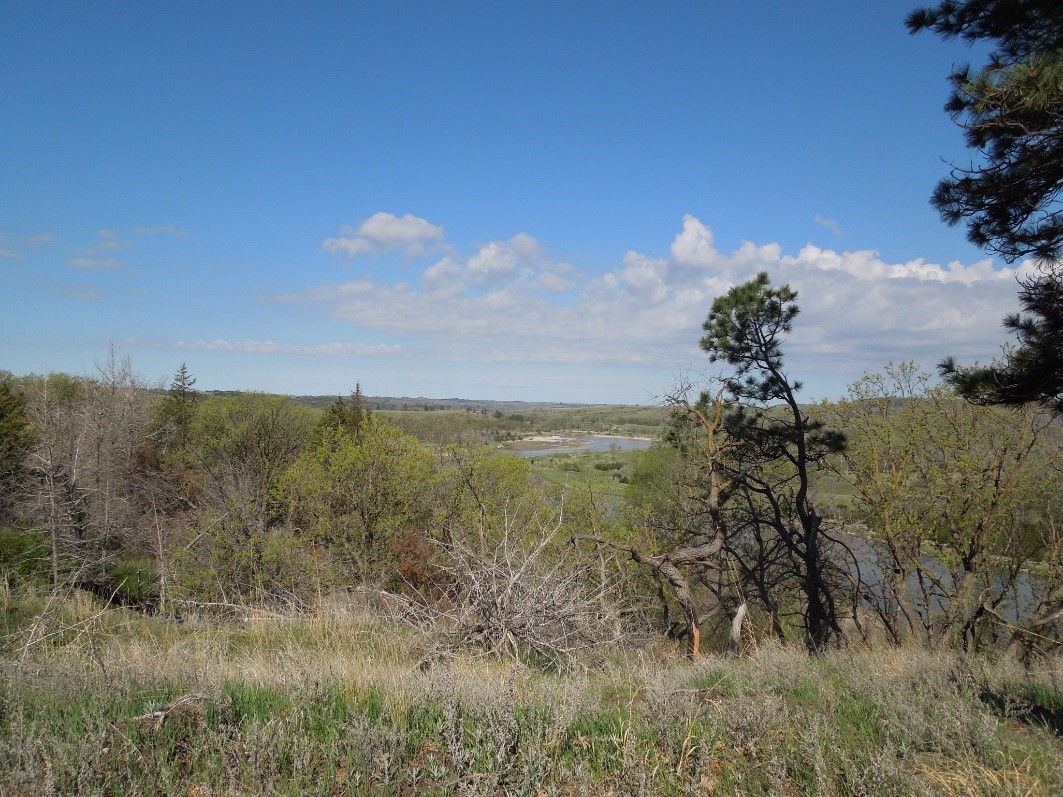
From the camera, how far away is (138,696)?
351 cm

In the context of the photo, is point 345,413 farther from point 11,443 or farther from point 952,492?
point 952,492

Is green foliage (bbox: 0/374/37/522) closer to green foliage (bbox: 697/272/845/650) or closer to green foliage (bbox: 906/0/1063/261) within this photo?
green foliage (bbox: 697/272/845/650)

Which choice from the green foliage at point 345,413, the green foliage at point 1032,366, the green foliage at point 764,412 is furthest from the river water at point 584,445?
the green foliage at point 1032,366

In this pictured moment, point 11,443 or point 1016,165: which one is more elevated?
point 1016,165

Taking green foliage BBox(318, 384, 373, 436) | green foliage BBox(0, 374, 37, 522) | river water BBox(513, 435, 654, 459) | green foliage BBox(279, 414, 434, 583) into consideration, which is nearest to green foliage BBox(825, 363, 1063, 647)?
green foliage BBox(279, 414, 434, 583)

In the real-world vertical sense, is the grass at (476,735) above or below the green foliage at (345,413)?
below

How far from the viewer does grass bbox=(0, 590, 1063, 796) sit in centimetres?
272

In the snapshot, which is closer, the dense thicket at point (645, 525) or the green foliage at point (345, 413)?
the dense thicket at point (645, 525)

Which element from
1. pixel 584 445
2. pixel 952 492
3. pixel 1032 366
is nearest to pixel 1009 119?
pixel 1032 366

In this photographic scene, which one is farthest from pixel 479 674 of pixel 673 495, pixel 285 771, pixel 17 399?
pixel 17 399

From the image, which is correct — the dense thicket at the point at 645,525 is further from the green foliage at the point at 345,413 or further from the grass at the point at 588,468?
the green foliage at the point at 345,413

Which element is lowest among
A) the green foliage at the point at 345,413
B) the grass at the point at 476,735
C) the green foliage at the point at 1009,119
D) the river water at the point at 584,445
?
the river water at the point at 584,445

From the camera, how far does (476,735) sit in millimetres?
3055

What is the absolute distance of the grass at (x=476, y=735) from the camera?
8.93 feet
